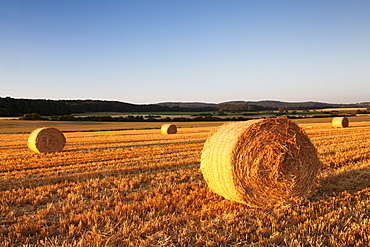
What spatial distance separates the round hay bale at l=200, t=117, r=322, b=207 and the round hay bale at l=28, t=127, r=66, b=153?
10.3 meters

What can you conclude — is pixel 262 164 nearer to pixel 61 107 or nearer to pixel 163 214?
pixel 163 214

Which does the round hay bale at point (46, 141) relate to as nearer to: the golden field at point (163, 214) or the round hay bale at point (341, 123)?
the golden field at point (163, 214)

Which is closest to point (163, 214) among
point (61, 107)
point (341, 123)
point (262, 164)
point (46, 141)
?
point (262, 164)

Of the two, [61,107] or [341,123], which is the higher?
[61,107]

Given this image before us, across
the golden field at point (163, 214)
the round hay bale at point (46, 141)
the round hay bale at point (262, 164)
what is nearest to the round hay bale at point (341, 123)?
the golden field at point (163, 214)

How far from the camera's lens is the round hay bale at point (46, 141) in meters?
13.4

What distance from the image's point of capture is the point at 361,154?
35.0ft

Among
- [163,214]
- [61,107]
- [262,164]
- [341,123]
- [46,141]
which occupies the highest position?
[61,107]

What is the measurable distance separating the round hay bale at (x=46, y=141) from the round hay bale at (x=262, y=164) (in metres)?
10.3

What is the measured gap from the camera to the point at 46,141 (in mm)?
13766

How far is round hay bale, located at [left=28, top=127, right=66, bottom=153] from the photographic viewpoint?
1344 cm

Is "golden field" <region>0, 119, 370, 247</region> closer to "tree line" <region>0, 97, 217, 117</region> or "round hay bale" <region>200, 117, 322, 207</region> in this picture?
"round hay bale" <region>200, 117, 322, 207</region>

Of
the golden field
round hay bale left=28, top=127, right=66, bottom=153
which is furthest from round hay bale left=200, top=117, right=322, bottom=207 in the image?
round hay bale left=28, top=127, right=66, bottom=153

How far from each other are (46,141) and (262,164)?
11.5m
